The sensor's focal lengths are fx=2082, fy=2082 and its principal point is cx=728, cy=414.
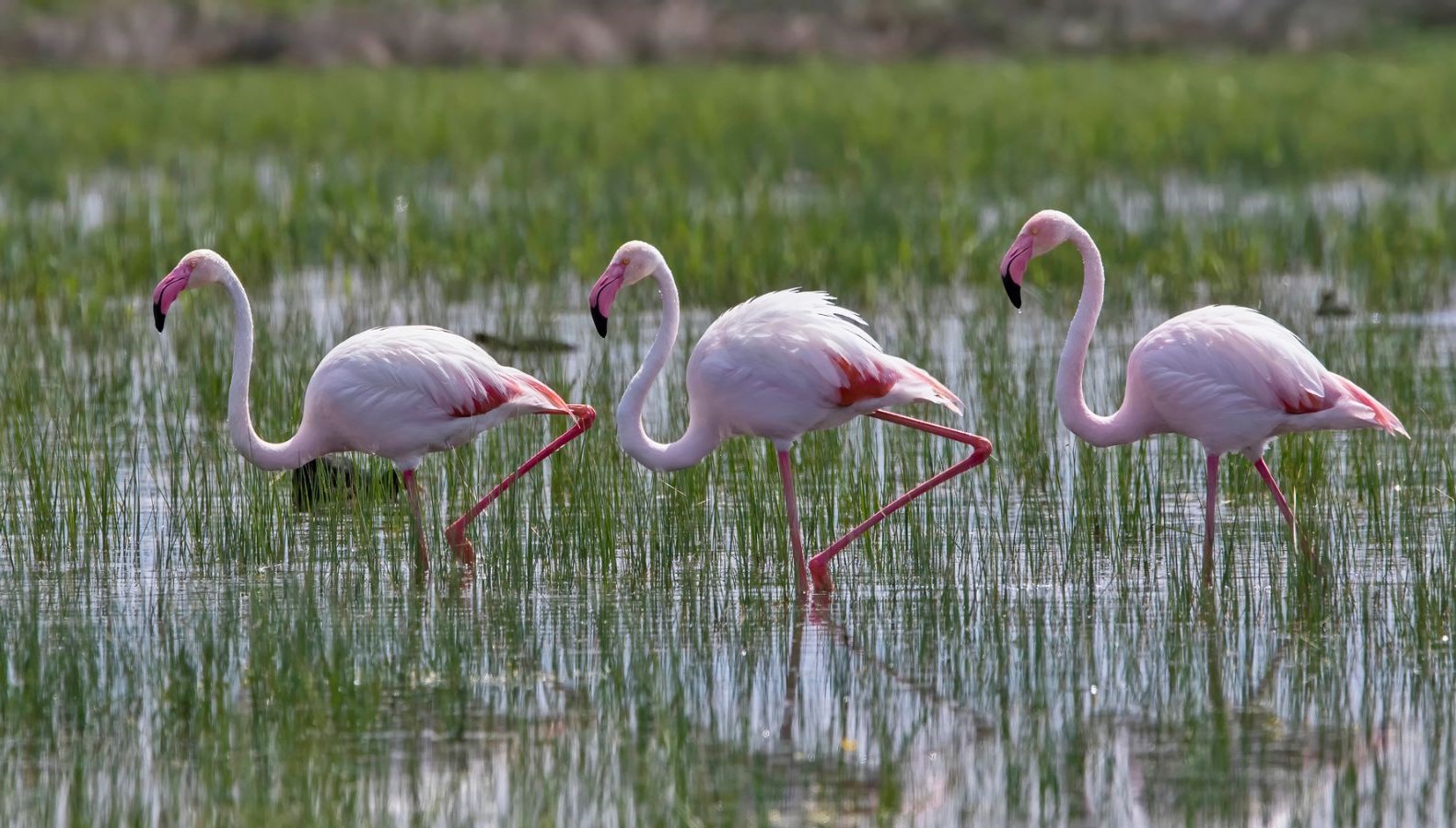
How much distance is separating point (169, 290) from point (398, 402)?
40.4 inches

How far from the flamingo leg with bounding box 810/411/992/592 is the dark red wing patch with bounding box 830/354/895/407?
15 cm

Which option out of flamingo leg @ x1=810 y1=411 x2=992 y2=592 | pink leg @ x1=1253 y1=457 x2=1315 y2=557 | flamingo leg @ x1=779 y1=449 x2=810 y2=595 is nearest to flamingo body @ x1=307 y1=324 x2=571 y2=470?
flamingo leg @ x1=779 y1=449 x2=810 y2=595

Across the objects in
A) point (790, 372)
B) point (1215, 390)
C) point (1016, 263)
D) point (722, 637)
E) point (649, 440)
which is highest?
point (1016, 263)

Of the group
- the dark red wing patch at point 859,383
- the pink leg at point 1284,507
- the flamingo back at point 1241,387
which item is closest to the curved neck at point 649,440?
the dark red wing patch at point 859,383

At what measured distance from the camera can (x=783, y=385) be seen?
25.4 ft

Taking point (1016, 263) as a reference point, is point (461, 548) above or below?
below

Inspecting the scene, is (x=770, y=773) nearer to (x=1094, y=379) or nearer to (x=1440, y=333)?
(x=1094, y=379)

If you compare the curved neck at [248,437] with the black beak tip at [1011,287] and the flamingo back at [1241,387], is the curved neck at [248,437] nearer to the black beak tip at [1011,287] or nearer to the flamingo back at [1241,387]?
the black beak tip at [1011,287]

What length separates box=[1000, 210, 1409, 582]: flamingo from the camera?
7605mm

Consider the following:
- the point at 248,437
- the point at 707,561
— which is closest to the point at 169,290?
the point at 248,437

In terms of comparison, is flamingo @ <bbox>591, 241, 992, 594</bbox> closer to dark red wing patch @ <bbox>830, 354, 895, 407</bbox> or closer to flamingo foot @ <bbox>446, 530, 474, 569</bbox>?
dark red wing patch @ <bbox>830, 354, 895, 407</bbox>

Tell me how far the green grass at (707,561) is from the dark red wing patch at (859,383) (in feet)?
1.78

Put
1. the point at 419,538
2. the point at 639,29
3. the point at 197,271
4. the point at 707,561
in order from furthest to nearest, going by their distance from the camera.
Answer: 1. the point at 639,29
2. the point at 197,271
3. the point at 419,538
4. the point at 707,561

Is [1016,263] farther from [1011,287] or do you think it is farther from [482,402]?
[482,402]
